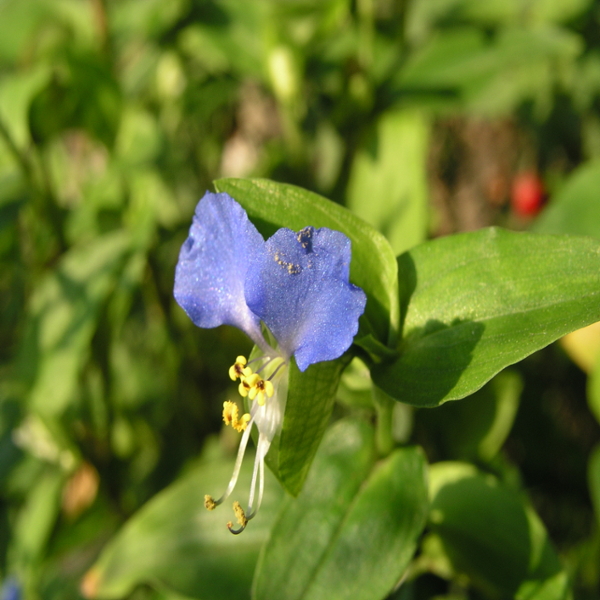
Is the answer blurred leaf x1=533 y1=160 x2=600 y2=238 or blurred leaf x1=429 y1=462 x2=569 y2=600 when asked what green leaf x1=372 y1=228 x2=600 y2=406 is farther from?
blurred leaf x1=533 y1=160 x2=600 y2=238

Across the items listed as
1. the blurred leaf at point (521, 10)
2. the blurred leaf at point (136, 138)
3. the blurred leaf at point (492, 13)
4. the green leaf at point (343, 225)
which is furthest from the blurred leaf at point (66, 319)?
the blurred leaf at point (521, 10)

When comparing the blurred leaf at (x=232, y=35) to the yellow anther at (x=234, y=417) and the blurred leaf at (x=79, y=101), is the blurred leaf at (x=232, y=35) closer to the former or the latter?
the blurred leaf at (x=79, y=101)

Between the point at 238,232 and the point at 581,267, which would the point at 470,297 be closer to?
the point at 581,267

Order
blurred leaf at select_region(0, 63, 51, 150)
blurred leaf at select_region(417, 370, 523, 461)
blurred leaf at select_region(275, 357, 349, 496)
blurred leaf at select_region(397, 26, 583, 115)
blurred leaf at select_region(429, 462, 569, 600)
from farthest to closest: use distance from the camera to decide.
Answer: blurred leaf at select_region(397, 26, 583, 115)
blurred leaf at select_region(0, 63, 51, 150)
blurred leaf at select_region(417, 370, 523, 461)
blurred leaf at select_region(429, 462, 569, 600)
blurred leaf at select_region(275, 357, 349, 496)

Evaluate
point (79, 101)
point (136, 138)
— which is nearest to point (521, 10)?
point (136, 138)

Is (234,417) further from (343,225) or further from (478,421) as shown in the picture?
(478,421)

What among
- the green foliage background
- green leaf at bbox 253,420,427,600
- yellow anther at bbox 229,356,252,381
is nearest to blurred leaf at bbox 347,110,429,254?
the green foliage background
